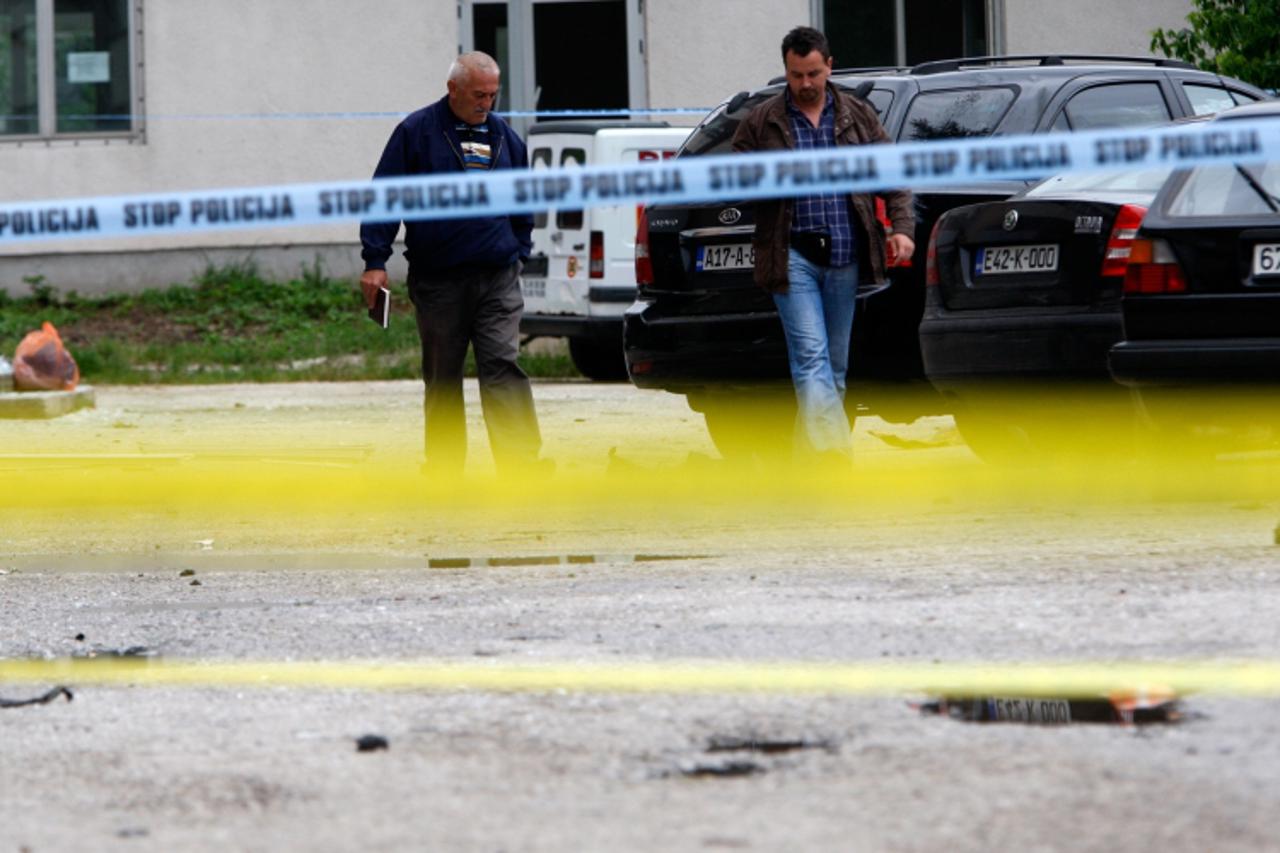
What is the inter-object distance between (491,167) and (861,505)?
2.26m

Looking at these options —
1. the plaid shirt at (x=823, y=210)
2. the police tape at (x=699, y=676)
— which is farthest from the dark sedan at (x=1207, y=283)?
the police tape at (x=699, y=676)

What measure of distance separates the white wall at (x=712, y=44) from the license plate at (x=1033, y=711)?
17.6 meters

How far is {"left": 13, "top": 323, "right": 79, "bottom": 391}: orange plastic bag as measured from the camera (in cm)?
1480

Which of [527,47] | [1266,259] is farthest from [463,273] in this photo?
[527,47]

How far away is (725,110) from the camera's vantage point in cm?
1098

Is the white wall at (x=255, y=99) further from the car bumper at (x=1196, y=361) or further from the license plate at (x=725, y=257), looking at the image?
the car bumper at (x=1196, y=361)

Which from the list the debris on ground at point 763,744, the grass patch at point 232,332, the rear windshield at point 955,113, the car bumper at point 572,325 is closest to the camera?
the debris on ground at point 763,744

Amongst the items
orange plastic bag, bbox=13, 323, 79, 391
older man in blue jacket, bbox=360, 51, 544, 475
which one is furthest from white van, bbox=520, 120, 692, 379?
older man in blue jacket, bbox=360, 51, 544, 475

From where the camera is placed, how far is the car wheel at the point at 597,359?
17359 millimetres

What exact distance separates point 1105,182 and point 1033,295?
541 mm

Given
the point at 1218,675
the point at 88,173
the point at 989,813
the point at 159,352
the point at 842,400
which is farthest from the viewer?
the point at 88,173

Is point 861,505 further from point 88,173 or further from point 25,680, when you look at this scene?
point 88,173

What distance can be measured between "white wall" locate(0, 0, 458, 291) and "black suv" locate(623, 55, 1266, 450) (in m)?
11.5

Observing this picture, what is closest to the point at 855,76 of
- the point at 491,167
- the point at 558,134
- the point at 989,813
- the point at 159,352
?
the point at 491,167
